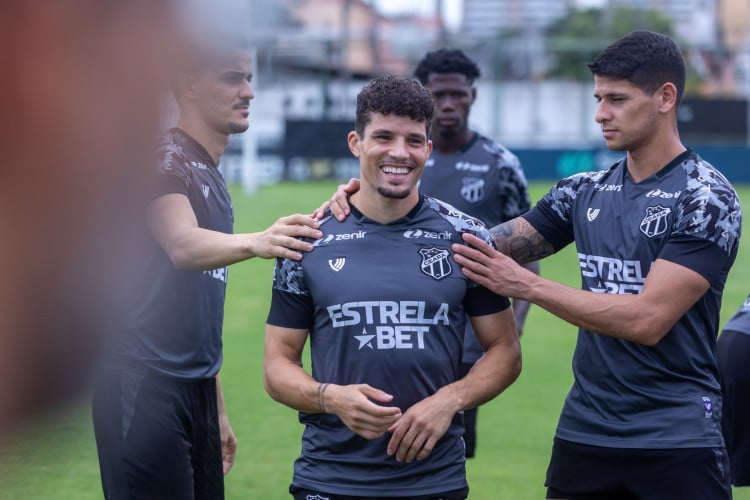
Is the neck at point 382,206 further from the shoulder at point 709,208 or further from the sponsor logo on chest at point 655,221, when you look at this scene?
the shoulder at point 709,208

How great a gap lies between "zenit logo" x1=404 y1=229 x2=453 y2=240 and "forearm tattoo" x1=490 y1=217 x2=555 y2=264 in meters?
0.52

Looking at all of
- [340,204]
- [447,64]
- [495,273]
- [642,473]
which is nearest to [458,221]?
[495,273]

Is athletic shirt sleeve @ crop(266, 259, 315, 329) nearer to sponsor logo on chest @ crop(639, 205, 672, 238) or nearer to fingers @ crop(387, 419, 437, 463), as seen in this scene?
fingers @ crop(387, 419, 437, 463)

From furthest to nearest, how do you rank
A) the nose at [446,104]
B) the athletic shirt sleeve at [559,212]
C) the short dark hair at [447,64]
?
the short dark hair at [447,64] < the nose at [446,104] < the athletic shirt sleeve at [559,212]

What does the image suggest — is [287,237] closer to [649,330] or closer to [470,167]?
[649,330]

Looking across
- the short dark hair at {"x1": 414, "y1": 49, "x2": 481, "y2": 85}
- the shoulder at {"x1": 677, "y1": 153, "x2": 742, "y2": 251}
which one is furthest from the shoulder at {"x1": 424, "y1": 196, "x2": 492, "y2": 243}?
the short dark hair at {"x1": 414, "y1": 49, "x2": 481, "y2": 85}

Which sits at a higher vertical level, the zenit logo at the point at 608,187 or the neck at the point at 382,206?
the zenit logo at the point at 608,187

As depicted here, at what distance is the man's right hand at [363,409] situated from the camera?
3.34 metres

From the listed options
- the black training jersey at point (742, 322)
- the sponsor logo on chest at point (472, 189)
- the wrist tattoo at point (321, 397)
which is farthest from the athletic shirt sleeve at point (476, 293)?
the sponsor logo on chest at point (472, 189)

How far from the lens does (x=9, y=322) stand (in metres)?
0.57

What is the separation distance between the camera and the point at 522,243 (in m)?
4.17

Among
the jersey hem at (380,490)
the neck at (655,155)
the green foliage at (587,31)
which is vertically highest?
the green foliage at (587,31)

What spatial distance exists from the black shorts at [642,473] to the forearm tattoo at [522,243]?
31.0 inches

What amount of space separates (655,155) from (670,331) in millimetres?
666
